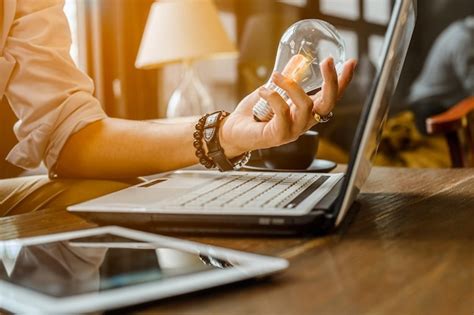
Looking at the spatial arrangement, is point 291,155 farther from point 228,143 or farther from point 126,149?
point 126,149

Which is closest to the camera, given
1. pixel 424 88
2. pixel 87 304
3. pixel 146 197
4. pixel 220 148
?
pixel 87 304

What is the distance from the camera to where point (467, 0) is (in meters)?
3.84

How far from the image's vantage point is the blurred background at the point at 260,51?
11.9 ft

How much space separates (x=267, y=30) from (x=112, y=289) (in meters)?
3.53

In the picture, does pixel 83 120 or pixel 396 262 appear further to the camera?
pixel 83 120

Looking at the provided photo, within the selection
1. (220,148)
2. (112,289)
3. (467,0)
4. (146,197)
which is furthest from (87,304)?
(467,0)

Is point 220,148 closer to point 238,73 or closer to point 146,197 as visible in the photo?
point 146,197

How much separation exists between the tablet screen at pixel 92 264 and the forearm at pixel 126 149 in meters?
0.42

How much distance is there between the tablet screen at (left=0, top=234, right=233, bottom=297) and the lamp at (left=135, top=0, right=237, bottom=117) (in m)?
2.44

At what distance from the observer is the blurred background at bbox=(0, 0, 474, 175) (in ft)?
11.9

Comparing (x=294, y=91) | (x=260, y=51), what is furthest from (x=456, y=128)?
(x=260, y=51)

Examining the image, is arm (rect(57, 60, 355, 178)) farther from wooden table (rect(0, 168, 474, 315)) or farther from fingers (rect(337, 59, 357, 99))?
wooden table (rect(0, 168, 474, 315))

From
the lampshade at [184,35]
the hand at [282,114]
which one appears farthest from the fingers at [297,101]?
the lampshade at [184,35]

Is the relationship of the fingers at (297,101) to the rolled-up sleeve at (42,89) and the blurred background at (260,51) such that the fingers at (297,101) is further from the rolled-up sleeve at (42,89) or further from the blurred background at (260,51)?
the blurred background at (260,51)
